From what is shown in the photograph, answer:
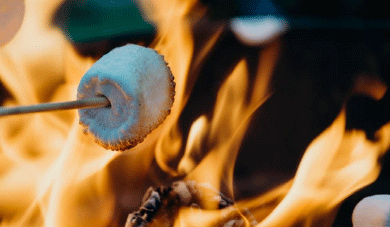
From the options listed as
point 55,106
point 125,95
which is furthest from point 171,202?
point 55,106

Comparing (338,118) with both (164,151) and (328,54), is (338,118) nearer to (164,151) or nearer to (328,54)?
(328,54)

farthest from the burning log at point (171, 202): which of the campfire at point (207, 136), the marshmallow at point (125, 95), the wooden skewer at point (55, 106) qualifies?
the wooden skewer at point (55, 106)

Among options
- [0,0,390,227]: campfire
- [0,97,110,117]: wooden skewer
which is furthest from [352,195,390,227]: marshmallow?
[0,97,110,117]: wooden skewer

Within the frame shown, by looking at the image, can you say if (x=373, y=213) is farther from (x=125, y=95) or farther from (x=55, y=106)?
(x=55, y=106)

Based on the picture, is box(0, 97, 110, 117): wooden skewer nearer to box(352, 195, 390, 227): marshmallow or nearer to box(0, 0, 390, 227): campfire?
box(0, 0, 390, 227): campfire

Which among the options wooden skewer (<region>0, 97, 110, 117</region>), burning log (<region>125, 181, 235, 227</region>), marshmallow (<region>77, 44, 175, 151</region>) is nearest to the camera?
wooden skewer (<region>0, 97, 110, 117</region>)
